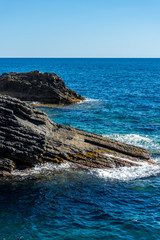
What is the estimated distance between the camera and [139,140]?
103ft

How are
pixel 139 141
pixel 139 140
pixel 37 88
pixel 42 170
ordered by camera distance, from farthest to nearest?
1. pixel 37 88
2. pixel 139 140
3. pixel 139 141
4. pixel 42 170

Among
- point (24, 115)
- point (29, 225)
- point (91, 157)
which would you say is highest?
point (24, 115)

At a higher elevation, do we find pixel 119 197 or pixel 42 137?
pixel 42 137

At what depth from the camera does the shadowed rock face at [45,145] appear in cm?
2106

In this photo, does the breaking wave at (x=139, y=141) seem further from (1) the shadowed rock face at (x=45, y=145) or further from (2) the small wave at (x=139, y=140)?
(1) the shadowed rock face at (x=45, y=145)

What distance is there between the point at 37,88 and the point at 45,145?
31.4 metres

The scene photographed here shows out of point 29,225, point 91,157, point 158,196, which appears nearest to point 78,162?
point 91,157

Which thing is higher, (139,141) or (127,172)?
(139,141)

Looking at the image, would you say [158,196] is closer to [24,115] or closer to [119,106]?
[24,115]

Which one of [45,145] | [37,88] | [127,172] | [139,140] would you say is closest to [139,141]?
[139,140]

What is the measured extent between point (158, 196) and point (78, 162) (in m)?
6.75

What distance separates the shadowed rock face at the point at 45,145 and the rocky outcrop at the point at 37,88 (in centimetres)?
2693

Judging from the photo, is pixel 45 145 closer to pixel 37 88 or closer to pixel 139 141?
pixel 139 141

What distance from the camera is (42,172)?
21.5 meters
